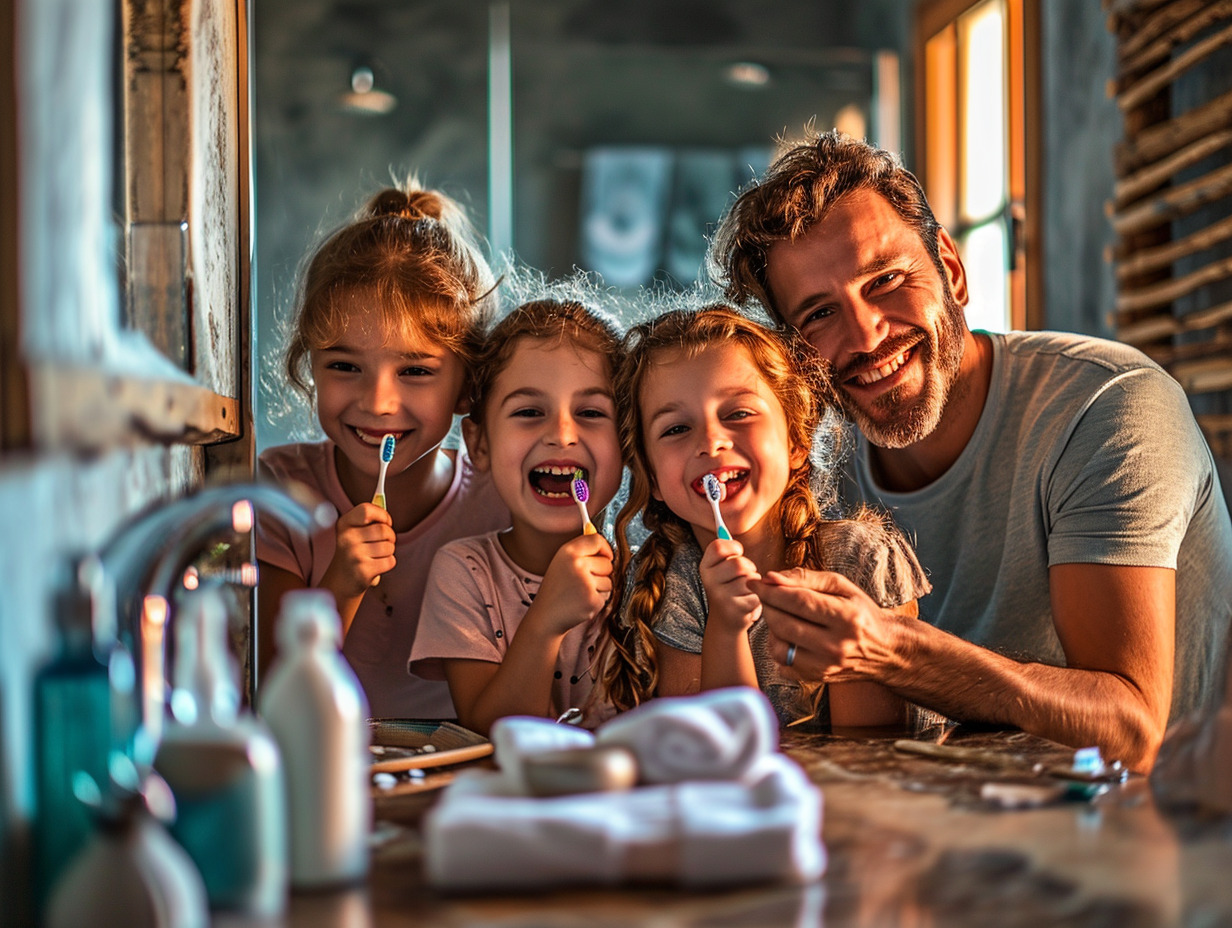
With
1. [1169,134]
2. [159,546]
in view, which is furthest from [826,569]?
[1169,134]

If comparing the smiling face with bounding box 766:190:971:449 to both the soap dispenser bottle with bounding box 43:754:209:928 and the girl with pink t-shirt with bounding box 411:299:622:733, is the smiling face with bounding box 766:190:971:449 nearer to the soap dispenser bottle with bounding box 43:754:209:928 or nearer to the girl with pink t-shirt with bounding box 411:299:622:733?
the girl with pink t-shirt with bounding box 411:299:622:733

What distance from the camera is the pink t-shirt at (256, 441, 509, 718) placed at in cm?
152

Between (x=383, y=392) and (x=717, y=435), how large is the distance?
0.42 meters

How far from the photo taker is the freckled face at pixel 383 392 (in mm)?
1449

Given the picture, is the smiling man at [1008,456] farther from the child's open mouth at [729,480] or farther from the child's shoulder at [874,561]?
the child's open mouth at [729,480]

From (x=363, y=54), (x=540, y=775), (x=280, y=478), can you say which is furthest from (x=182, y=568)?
(x=363, y=54)

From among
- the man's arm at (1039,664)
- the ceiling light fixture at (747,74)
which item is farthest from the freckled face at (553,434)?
the ceiling light fixture at (747,74)

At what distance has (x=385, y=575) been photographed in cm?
157

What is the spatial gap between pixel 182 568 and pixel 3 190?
1.08ft

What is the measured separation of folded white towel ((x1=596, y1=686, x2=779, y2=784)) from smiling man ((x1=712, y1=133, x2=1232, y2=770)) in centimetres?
61

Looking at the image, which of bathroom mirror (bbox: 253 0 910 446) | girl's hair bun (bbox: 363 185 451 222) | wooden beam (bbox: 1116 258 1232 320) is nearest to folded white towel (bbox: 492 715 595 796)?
girl's hair bun (bbox: 363 185 451 222)

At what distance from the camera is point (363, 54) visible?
143 inches

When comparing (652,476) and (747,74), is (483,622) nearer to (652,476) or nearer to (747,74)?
(652,476)

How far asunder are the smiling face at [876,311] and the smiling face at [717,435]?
24 cm
